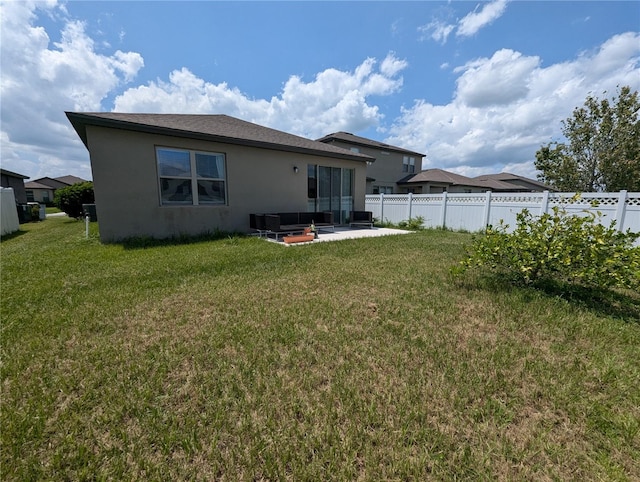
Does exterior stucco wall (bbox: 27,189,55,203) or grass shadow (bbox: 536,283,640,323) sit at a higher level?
exterior stucco wall (bbox: 27,189,55,203)

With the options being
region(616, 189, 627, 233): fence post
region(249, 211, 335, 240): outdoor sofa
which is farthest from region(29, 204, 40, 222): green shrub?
region(616, 189, 627, 233): fence post

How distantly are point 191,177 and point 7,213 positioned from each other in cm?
1000

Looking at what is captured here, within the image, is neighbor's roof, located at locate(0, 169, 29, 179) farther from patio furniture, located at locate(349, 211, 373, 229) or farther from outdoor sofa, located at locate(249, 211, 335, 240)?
patio furniture, located at locate(349, 211, 373, 229)

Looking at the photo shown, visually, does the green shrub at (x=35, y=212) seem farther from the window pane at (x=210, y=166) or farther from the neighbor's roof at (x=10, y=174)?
the window pane at (x=210, y=166)

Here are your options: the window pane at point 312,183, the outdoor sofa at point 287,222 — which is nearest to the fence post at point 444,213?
the outdoor sofa at point 287,222

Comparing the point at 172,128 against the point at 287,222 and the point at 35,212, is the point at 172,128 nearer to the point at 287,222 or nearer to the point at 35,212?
the point at 287,222

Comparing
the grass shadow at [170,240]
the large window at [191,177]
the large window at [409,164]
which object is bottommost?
the grass shadow at [170,240]

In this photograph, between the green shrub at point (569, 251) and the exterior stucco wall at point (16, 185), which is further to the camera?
the exterior stucco wall at point (16, 185)

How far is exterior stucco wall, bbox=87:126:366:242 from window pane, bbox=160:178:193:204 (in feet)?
0.65

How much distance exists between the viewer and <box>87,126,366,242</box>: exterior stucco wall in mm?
7055

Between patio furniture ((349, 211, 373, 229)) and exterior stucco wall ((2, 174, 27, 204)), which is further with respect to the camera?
exterior stucco wall ((2, 174, 27, 204))

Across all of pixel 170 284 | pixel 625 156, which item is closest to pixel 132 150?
pixel 170 284

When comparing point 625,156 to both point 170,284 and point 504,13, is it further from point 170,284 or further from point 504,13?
point 170,284

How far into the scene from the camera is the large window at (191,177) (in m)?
7.84
